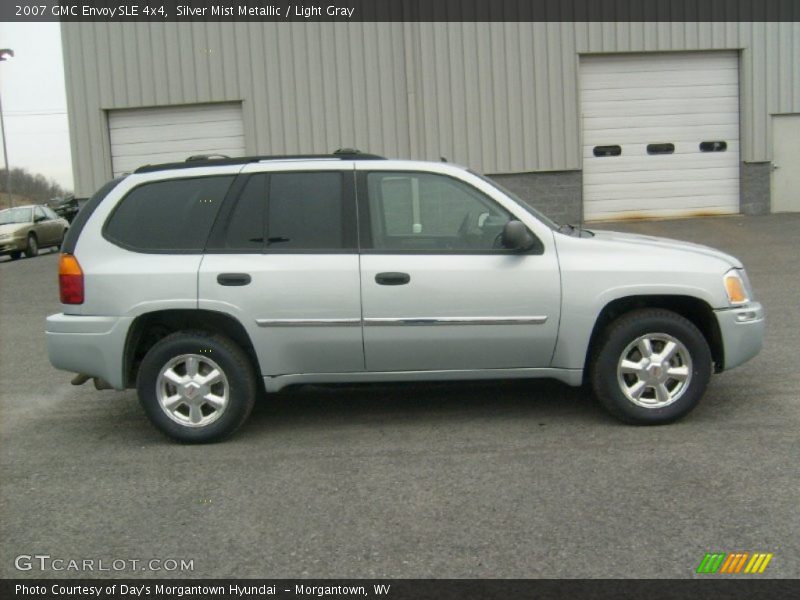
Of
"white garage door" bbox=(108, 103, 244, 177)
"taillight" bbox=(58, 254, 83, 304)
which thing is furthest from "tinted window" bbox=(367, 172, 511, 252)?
"white garage door" bbox=(108, 103, 244, 177)

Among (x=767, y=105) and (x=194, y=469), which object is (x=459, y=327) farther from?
(x=767, y=105)

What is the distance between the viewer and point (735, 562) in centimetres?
381

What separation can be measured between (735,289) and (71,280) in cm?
415

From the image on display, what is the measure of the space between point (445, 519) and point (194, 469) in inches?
66.6

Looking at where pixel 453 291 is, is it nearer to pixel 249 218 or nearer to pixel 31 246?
pixel 249 218

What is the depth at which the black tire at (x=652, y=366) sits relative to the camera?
567 cm


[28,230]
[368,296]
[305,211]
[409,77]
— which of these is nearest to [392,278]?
[368,296]

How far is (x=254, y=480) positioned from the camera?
5.08 meters

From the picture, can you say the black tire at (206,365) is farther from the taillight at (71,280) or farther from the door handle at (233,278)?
the taillight at (71,280)

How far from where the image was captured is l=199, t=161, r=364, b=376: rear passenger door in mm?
5652

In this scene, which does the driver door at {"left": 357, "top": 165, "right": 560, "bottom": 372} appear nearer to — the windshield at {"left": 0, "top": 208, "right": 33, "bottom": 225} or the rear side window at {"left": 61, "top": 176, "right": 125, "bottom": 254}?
the rear side window at {"left": 61, "top": 176, "right": 125, "bottom": 254}
